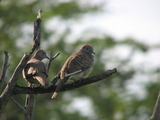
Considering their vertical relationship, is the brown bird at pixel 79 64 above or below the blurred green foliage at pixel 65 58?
above

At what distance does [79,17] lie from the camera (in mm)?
24844

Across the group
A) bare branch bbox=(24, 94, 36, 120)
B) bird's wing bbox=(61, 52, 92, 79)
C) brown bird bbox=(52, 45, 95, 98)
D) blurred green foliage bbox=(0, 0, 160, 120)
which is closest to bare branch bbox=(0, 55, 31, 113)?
bare branch bbox=(24, 94, 36, 120)

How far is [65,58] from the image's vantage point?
2144cm

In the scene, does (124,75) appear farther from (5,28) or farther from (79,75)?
(79,75)

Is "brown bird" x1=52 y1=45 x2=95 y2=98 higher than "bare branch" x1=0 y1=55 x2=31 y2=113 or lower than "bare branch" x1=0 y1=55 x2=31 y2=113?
lower

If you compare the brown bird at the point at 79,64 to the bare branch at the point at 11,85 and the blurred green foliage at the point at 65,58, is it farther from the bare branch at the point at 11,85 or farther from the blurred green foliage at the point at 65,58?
the blurred green foliage at the point at 65,58

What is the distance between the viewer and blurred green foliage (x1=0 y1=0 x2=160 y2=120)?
21.6 m

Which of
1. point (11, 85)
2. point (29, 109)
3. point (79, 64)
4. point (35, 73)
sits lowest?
point (79, 64)

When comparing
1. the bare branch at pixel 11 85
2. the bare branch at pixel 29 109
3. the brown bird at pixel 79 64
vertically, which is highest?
the bare branch at pixel 11 85

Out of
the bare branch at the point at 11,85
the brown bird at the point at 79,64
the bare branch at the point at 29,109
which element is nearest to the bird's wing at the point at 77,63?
the brown bird at the point at 79,64

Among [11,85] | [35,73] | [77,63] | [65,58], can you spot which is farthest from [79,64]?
[65,58]

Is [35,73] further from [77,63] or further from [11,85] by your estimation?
[11,85]

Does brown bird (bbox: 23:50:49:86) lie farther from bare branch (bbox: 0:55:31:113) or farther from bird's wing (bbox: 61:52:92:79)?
bare branch (bbox: 0:55:31:113)

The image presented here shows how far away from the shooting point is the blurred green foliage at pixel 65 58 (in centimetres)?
2161
